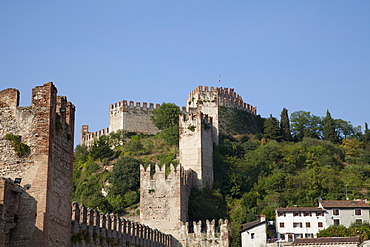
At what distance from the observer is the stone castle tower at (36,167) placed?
23500 mm

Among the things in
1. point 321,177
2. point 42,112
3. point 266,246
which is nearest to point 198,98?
point 321,177

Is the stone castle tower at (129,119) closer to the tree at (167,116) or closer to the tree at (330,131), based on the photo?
the tree at (167,116)

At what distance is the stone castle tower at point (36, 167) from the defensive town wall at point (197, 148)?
141ft

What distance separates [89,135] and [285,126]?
2810 centimetres

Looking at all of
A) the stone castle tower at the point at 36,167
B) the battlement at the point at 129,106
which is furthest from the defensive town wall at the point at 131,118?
the stone castle tower at the point at 36,167

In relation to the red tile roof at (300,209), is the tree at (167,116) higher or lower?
higher

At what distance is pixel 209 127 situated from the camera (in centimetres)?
7338

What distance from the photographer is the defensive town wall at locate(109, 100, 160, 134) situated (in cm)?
9388

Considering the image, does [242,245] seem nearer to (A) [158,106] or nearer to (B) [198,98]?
(B) [198,98]

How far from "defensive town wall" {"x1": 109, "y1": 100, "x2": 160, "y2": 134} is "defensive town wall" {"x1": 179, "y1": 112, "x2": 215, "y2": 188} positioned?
Result: 889 inches

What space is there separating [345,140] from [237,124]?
594 inches

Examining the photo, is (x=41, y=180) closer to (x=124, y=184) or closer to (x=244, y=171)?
(x=124, y=184)

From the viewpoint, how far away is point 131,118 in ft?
310

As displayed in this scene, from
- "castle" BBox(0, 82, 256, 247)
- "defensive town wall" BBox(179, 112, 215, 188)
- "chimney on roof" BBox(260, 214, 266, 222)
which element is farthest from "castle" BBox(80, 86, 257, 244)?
"castle" BBox(0, 82, 256, 247)
